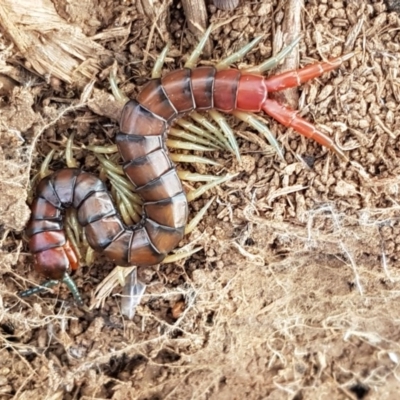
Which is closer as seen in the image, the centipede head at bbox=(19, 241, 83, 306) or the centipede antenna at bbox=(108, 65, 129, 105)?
the centipede antenna at bbox=(108, 65, 129, 105)

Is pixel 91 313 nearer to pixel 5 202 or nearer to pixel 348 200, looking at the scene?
pixel 5 202

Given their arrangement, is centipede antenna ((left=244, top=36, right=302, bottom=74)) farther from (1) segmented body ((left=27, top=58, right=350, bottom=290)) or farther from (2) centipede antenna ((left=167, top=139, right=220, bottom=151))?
(2) centipede antenna ((left=167, top=139, right=220, bottom=151))

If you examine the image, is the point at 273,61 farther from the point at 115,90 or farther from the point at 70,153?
the point at 70,153

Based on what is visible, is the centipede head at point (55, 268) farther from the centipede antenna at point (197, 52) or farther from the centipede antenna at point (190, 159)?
the centipede antenna at point (197, 52)

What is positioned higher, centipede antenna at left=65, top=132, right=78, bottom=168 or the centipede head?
centipede antenna at left=65, top=132, right=78, bottom=168

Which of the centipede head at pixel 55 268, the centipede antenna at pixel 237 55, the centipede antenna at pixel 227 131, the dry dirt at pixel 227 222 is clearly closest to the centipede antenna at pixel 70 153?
the dry dirt at pixel 227 222

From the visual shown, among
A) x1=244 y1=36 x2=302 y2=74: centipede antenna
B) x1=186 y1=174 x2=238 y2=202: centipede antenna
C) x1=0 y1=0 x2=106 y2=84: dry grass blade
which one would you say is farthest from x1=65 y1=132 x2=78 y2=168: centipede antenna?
x1=244 y1=36 x2=302 y2=74: centipede antenna

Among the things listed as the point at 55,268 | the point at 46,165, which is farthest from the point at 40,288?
the point at 46,165
